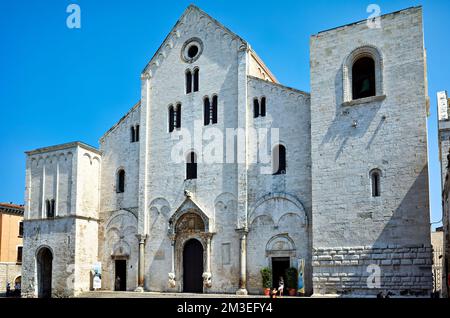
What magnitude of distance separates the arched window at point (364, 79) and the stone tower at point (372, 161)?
44 millimetres

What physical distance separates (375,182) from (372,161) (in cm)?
89

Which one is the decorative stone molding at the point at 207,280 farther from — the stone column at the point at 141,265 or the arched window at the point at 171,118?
the arched window at the point at 171,118

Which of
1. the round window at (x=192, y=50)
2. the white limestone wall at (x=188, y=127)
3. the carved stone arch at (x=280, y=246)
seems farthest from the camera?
the round window at (x=192, y=50)

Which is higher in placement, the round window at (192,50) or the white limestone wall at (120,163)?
the round window at (192,50)

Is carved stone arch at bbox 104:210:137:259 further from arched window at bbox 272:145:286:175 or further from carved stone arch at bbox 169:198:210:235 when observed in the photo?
arched window at bbox 272:145:286:175

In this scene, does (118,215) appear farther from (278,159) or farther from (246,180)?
(278,159)

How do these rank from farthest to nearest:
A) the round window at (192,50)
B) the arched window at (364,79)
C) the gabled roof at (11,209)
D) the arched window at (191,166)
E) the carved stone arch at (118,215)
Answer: the gabled roof at (11,209) → the carved stone arch at (118,215) → the round window at (192,50) → the arched window at (191,166) → the arched window at (364,79)

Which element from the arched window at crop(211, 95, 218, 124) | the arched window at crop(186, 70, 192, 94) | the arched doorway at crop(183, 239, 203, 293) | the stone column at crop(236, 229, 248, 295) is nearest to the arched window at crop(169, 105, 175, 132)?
the arched window at crop(186, 70, 192, 94)

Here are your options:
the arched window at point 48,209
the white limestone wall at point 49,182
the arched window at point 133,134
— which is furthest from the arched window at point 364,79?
the arched window at point 48,209

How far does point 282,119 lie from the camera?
25578mm

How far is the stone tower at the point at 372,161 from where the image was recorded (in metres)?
20.8

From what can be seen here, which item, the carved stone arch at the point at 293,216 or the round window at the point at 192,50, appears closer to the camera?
the carved stone arch at the point at 293,216

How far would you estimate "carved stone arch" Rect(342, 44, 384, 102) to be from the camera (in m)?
22.2

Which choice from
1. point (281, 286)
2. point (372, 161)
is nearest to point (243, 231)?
point (281, 286)
